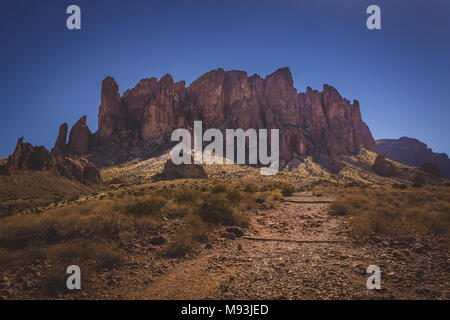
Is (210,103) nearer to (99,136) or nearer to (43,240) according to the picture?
(99,136)

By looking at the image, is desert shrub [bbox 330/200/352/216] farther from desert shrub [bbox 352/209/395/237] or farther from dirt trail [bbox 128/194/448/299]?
dirt trail [bbox 128/194/448/299]

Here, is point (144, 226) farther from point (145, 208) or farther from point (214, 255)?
point (214, 255)

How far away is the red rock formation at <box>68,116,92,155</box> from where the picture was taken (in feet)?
235

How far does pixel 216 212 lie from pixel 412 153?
186554mm

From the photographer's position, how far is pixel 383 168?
2422 inches

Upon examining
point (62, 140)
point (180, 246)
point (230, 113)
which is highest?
point (230, 113)

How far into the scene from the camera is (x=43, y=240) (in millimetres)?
6094

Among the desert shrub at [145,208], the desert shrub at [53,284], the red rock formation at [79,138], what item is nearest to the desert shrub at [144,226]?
the desert shrub at [145,208]

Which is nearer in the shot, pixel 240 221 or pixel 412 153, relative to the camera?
pixel 240 221

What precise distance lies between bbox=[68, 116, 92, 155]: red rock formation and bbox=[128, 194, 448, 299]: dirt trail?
268 ft

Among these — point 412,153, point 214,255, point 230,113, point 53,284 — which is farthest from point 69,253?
point 412,153

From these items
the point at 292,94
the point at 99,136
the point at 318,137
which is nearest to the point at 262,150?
the point at 318,137

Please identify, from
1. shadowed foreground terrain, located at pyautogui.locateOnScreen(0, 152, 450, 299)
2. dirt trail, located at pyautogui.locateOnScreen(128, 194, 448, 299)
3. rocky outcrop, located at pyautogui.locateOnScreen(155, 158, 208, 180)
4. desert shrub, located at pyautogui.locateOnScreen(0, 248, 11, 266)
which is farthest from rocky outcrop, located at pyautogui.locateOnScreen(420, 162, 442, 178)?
desert shrub, located at pyautogui.locateOnScreen(0, 248, 11, 266)

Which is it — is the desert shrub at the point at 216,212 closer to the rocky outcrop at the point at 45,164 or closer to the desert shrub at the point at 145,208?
the desert shrub at the point at 145,208
